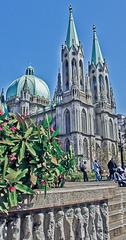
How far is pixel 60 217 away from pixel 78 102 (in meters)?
53.4

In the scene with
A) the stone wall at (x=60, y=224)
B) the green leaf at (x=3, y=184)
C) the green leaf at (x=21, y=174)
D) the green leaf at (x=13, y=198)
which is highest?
the green leaf at (x=21, y=174)

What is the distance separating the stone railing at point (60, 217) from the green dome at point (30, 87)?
222 ft

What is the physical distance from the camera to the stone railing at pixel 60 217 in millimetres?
3492

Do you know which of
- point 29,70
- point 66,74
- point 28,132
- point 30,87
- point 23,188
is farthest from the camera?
point 29,70

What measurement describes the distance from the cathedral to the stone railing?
43.5 meters

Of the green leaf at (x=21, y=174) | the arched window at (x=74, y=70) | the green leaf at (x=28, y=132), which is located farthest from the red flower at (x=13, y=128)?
the arched window at (x=74, y=70)

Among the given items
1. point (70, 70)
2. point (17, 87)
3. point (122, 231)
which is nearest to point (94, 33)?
point (70, 70)

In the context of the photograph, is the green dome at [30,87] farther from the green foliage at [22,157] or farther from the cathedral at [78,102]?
the green foliage at [22,157]

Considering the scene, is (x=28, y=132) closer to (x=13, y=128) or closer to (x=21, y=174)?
(x=13, y=128)

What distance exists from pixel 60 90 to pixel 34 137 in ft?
189

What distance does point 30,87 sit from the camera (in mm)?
73500

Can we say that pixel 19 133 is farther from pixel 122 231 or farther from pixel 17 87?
pixel 17 87

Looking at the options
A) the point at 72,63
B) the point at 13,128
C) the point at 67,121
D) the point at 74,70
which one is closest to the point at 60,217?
the point at 13,128

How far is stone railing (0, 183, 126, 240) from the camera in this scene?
3.49 metres
